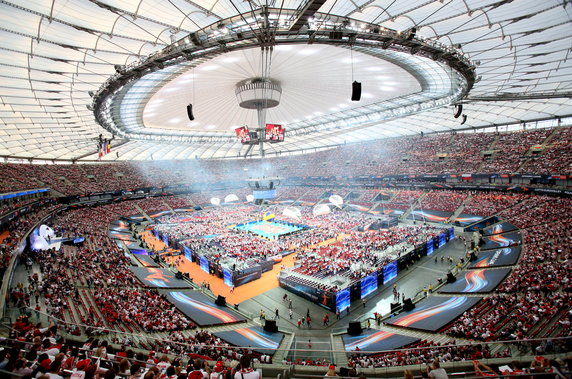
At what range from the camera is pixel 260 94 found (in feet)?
93.4

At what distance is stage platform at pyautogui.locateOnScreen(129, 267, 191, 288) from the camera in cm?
2032

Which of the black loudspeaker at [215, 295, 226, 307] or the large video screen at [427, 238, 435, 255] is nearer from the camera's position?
the black loudspeaker at [215, 295, 226, 307]

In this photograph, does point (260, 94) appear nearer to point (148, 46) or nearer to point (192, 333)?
point (148, 46)

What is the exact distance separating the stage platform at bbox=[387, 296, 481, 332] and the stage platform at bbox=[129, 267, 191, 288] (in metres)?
15.9

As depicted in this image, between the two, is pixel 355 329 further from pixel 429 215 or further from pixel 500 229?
pixel 429 215

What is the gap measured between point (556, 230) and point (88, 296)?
34820 millimetres

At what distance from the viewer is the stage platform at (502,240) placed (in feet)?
82.0

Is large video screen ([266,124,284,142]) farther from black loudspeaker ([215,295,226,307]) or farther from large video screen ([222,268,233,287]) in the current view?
black loudspeaker ([215,295,226,307])

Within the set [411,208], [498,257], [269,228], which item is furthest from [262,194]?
[498,257]

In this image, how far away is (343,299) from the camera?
60.7 ft

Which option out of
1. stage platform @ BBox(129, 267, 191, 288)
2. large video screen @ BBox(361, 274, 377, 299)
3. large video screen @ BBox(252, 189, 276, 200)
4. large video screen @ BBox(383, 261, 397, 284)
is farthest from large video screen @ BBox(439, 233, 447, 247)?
stage platform @ BBox(129, 267, 191, 288)

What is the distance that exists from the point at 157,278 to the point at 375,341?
16.8 m

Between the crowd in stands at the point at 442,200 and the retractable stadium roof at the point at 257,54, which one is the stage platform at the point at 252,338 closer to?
the retractable stadium roof at the point at 257,54

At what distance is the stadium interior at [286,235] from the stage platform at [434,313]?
0.55 ft
